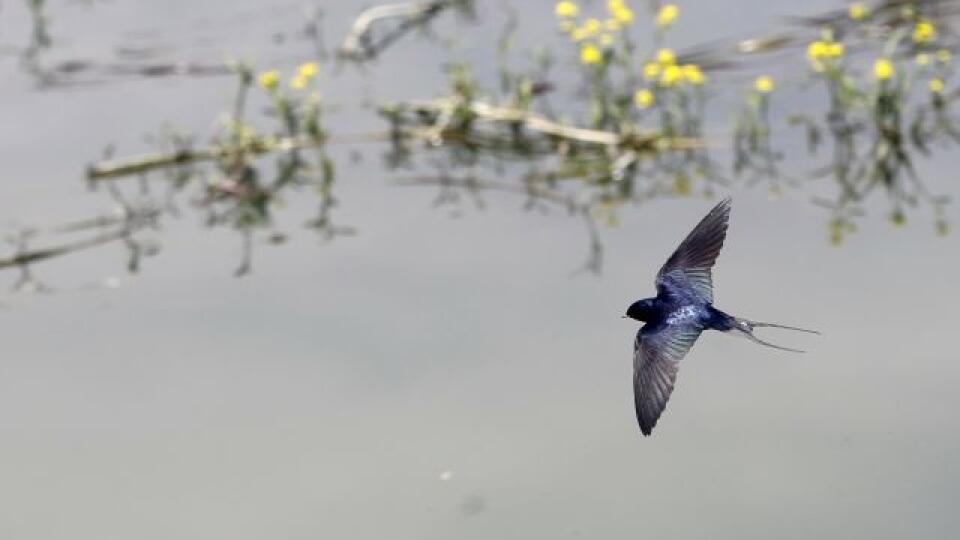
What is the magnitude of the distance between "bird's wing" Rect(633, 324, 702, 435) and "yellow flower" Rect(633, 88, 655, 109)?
7.35 ft

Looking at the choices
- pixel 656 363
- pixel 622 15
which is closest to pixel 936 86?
pixel 622 15

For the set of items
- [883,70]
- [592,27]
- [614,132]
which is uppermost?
[592,27]

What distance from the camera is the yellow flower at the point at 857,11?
638 cm

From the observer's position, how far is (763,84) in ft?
19.3

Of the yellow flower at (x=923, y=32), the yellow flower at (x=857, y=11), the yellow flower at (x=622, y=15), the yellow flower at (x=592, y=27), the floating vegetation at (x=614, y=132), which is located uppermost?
the yellow flower at (x=622, y=15)

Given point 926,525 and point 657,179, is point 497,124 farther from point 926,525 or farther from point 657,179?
point 926,525

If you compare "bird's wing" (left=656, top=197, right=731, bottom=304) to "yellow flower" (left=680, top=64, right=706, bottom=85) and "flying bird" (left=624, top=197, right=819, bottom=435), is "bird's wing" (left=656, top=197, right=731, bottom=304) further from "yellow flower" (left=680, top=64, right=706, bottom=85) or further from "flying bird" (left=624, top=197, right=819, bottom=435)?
"yellow flower" (left=680, top=64, right=706, bottom=85)

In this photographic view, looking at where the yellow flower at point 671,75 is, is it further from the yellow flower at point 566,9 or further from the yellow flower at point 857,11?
the yellow flower at point 857,11

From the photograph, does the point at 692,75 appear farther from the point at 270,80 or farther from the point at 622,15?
the point at 270,80

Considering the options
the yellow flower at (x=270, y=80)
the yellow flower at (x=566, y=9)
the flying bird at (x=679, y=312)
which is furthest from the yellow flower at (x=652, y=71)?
the flying bird at (x=679, y=312)

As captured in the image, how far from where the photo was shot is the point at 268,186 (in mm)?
5840

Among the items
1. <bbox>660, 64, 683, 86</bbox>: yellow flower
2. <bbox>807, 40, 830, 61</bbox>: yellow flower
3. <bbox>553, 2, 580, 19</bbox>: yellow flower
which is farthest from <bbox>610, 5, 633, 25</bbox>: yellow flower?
Answer: <bbox>807, 40, 830, 61</bbox>: yellow flower

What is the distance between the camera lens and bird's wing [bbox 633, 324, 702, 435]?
11.5ft

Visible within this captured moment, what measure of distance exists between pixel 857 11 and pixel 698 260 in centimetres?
276
